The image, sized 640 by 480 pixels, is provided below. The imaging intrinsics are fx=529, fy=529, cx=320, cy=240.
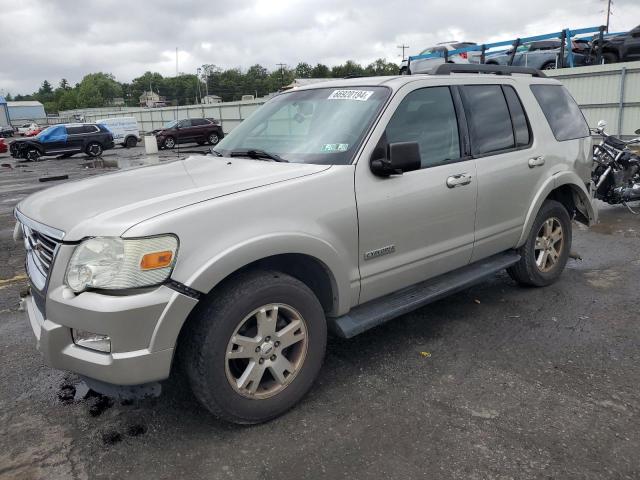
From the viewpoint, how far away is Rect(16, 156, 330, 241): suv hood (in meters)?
2.53

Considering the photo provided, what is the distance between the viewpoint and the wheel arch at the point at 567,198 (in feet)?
14.7

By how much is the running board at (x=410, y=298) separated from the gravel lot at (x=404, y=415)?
15.7 inches

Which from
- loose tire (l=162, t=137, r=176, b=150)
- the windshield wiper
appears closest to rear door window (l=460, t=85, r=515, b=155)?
the windshield wiper

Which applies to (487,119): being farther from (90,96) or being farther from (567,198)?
(90,96)

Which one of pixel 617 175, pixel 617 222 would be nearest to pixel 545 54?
pixel 617 175

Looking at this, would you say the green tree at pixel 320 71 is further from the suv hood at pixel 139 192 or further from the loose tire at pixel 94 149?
the suv hood at pixel 139 192

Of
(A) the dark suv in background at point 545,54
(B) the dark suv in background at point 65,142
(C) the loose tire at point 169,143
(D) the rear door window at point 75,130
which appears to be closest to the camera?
(A) the dark suv in background at point 545,54

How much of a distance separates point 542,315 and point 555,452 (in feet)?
6.24

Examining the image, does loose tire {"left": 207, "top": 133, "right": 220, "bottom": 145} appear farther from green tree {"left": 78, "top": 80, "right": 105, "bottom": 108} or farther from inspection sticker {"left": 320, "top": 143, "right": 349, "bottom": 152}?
green tree {"left": 78, "top": 80, "right": 105, "bottom": 108}

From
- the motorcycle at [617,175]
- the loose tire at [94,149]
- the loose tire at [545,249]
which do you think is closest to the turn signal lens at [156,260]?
the loose tire at [545,249]

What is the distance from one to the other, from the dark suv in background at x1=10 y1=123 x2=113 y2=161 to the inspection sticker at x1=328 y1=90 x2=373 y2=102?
2527cm

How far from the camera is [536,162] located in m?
4.44

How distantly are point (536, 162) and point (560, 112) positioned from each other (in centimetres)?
78

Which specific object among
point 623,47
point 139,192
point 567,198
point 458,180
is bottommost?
point 567,198
